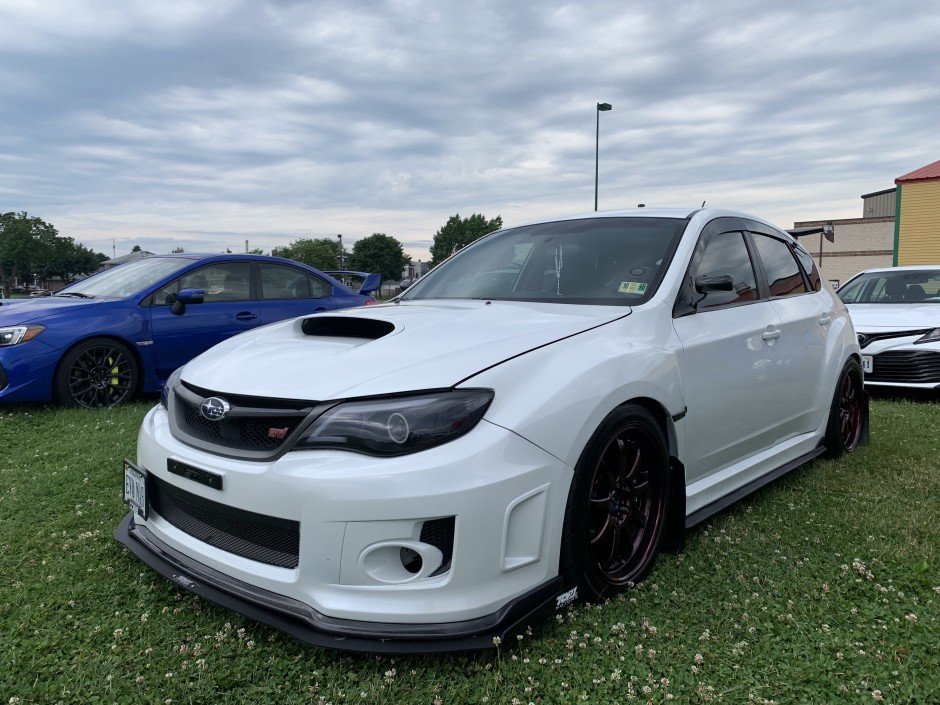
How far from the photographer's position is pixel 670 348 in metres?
2.78

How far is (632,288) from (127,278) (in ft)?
17.7

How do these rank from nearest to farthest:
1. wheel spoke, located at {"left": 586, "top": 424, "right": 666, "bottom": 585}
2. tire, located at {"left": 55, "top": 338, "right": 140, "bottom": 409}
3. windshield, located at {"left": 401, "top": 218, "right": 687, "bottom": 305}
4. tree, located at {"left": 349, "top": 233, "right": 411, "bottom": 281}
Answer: wheel spoke, located at {"left": 586, "top": 424, "right": 666, "bottom": 585}
windshield, located at {"left": 401, "top": 218, "right": 687, "bottom": 305}
tire, located at {"left": 55, "top": 338, "right": 140, "bottom": 409}
tree, located at {"left": 349, "top": 233, "right": 411, "bottom": 281}

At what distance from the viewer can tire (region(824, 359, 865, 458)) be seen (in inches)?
168

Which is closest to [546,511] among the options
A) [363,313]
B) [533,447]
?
[533,447]

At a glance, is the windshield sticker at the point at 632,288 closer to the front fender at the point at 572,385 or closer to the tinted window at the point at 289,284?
the front fender at the point at 572,385

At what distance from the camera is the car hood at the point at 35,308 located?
5.53 metres

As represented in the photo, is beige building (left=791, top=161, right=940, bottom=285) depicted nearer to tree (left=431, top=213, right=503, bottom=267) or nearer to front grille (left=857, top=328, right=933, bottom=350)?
front grille (left=857, top=328, right=933, bottom=350)

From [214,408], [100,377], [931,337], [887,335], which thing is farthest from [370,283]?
[931,337]

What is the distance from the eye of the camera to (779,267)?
13.0ft

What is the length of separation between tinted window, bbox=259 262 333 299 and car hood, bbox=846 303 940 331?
5371mm

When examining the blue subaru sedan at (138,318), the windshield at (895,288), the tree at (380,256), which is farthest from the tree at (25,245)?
the windshield at (895,288)

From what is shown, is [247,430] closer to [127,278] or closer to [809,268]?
[809,268]

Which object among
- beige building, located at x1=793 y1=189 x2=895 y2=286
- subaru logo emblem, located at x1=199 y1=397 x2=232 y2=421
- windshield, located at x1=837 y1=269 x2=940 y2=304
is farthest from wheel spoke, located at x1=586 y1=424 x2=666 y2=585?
beige building, located at x1=793 y1=189 x2=895 y2=286

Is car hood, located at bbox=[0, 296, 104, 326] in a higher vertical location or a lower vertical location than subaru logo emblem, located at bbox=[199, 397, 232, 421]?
higher
